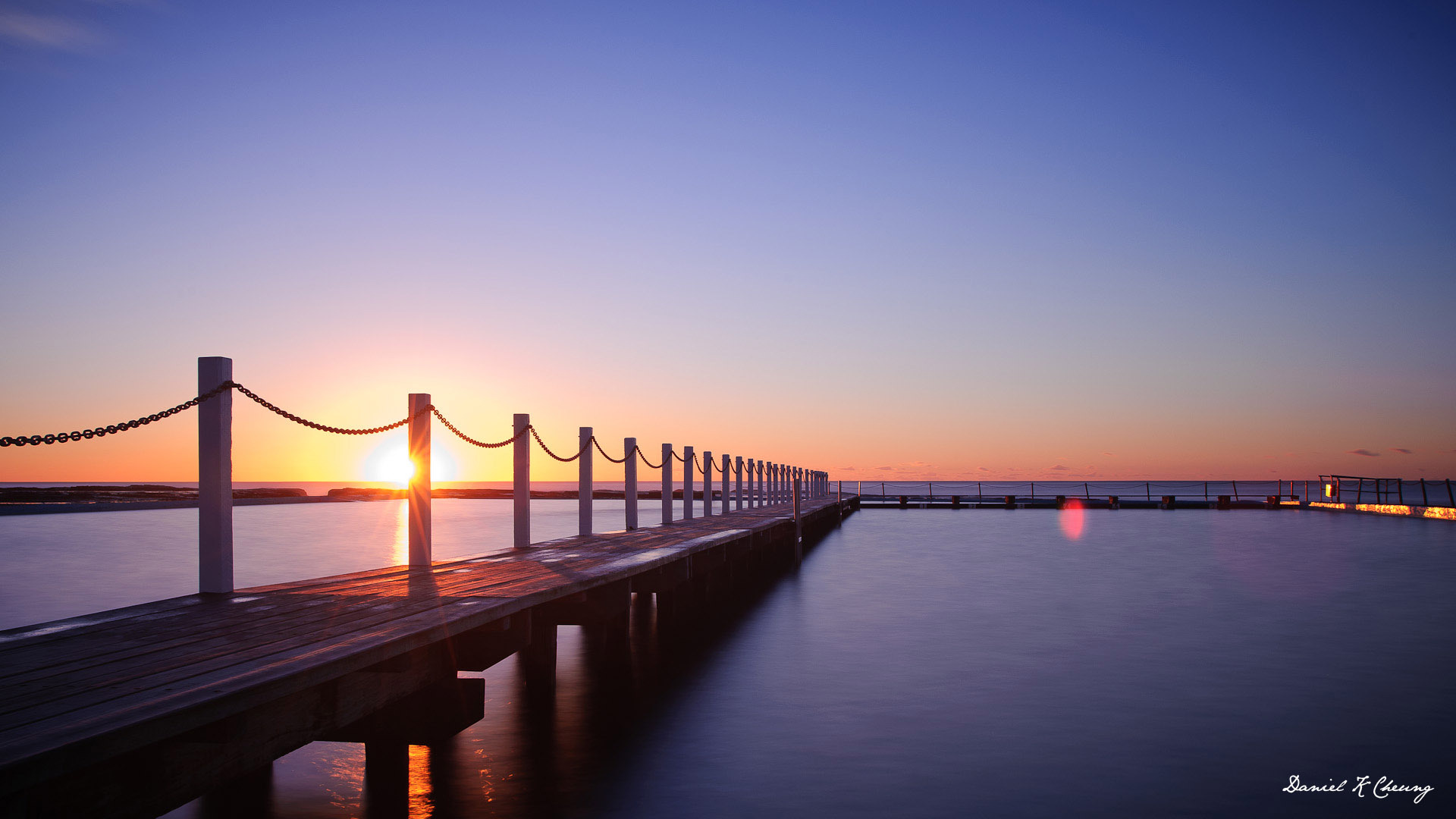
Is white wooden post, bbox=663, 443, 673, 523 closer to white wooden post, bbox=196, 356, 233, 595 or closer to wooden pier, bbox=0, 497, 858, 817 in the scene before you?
wooden pier, bbox=0, 497, 858, 817

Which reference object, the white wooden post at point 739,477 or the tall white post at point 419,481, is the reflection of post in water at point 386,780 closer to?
the tall white post at point 419,481

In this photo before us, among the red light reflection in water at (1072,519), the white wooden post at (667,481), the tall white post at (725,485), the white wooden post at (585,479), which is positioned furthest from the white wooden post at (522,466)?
the red light reflection in water at (1072,519)

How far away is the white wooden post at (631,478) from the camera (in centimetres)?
1408

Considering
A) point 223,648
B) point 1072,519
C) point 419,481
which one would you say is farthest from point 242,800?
point 1072,519

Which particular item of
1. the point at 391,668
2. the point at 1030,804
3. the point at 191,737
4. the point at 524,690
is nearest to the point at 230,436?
the point at 391,668

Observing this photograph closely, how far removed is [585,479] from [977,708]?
5.96 meters

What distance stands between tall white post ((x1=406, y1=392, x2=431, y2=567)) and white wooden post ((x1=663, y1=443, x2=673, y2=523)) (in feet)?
26.1

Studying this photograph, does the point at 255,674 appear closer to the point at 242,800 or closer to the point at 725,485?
the point at 242,800

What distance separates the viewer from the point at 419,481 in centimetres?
820

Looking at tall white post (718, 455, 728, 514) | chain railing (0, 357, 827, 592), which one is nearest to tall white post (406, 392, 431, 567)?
chain railing (0, 357, 827, 592)

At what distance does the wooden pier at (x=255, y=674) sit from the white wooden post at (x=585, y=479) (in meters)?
3.65

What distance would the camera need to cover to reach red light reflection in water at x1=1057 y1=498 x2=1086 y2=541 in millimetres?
31367

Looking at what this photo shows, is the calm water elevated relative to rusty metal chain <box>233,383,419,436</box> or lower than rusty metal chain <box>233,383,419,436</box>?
lower

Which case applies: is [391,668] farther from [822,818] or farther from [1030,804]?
[1030,804]
